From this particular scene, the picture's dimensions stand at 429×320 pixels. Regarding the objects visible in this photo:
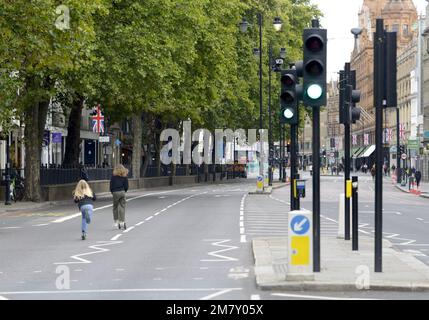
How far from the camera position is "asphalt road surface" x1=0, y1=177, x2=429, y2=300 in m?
14.2

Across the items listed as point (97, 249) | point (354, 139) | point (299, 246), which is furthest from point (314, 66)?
point (354, 139)

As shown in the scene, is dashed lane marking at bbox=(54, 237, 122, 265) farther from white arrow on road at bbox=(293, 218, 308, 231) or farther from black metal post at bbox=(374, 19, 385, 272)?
black metal post at bbox=(374, 19, 385, 272)

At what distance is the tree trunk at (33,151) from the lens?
4481 centimetres

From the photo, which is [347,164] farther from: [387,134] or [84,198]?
[387,134]

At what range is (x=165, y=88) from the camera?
152ft

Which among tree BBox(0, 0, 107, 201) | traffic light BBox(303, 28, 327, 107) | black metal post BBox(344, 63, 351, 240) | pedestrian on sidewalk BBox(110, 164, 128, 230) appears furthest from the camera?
tree BBox(0, 0, 107, 201)

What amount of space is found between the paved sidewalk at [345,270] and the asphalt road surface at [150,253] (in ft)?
0.85

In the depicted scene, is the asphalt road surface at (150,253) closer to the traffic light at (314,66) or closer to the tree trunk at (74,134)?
the traffic light at (314,66)

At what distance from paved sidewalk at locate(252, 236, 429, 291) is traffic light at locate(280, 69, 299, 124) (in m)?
2.77

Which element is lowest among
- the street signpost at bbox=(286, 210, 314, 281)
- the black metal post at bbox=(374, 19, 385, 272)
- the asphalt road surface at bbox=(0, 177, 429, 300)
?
the asphalt road surface at bbox=(0, 177, 429, 300)

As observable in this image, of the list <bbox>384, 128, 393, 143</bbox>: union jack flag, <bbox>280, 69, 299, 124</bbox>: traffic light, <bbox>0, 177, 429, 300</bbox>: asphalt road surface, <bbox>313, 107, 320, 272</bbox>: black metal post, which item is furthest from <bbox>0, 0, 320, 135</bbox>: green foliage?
<bbox>384, 128, 393, 143</bbox>: union jack flag
